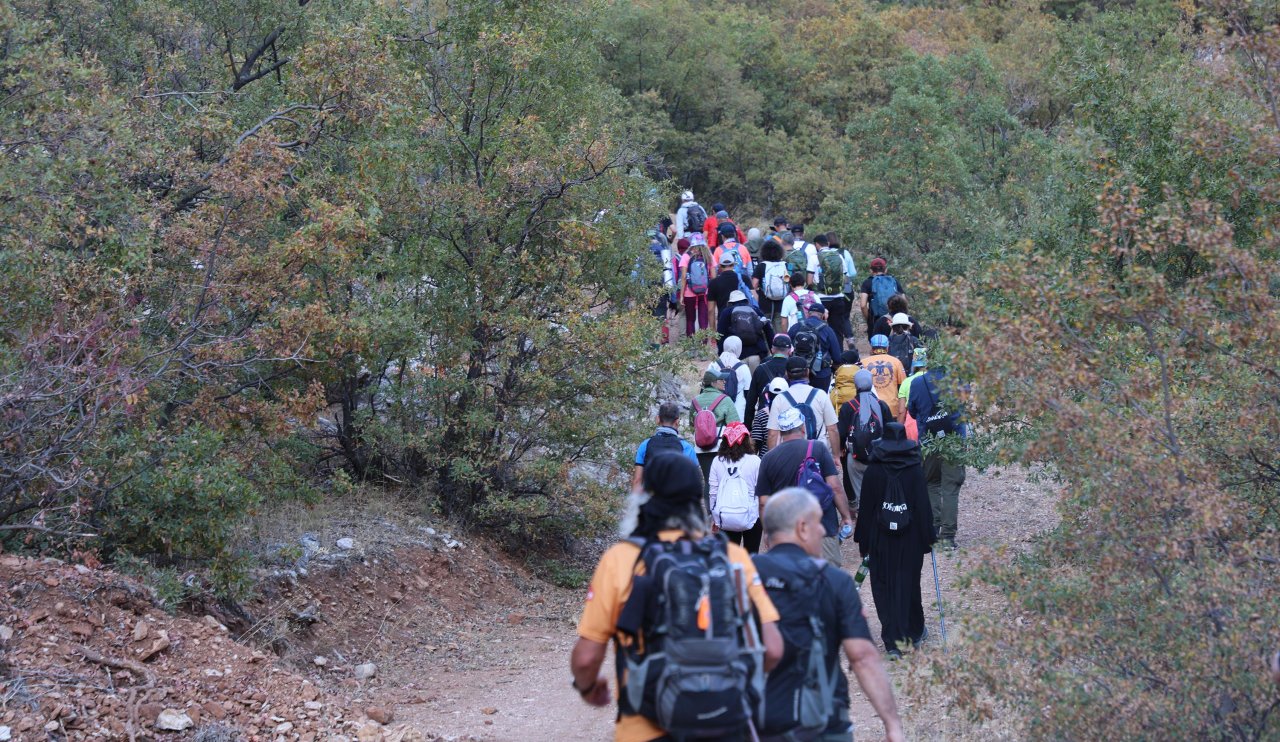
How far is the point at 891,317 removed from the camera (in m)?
13.8

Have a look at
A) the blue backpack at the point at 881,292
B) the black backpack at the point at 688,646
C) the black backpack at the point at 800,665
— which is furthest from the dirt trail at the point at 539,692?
the blue backpack at the point at 881,292

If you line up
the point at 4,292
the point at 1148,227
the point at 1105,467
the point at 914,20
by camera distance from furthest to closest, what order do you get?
the point at 914,20 → the point at 4,292 → the point at 1148,227 → the point at 1105,467

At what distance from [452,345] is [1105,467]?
6737 millimetres

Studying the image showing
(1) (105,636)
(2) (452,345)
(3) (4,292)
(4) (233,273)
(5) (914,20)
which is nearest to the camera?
(1) (105,636)

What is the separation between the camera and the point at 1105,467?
6086 millimetres

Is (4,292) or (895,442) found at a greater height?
(4,292)

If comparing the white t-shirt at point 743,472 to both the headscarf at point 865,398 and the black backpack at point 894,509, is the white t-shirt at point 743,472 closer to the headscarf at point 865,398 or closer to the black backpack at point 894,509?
the black backpack at point 894,509

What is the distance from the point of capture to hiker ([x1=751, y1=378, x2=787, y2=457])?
35.7 feet

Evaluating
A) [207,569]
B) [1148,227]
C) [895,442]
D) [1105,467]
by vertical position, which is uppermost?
[1148,227]

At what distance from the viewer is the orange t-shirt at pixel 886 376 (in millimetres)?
11703

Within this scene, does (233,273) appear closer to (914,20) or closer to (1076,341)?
(1076,341)

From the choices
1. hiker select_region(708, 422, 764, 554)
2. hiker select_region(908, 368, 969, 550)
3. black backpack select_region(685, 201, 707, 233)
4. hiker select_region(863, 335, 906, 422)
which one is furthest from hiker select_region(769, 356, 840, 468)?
black backpack select_region(685, 201, 707, 233)

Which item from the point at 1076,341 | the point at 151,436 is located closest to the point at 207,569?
the point at 151,436

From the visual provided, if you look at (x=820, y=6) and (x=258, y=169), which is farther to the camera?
(x=820, y=6)
